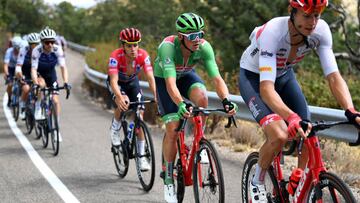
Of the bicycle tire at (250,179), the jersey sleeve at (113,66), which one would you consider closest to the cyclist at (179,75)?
the bicycle tire at (250,179)

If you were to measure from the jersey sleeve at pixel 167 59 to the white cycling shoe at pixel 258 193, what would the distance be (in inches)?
59.2

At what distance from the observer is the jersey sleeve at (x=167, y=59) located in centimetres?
559

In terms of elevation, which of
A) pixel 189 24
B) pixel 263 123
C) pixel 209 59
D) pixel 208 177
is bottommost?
pixel 208 177

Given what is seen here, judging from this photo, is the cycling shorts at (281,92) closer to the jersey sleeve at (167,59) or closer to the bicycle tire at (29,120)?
the jersey sleeve at (167,59)

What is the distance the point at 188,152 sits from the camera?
19.1ft

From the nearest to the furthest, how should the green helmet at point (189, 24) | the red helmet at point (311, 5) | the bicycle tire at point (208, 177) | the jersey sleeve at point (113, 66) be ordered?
the red helmet at point (311, 5)
the bicycle tire at point (208, 177)
the green helmet at point (189, 24)
the jersey sleeve at point (113, 66)

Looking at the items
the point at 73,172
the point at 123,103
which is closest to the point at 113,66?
the point at 123,103

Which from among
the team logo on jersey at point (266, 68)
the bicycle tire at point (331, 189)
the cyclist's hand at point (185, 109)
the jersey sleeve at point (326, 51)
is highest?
the jersey sleeve at point (326, 51)

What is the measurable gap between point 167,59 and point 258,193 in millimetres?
1760

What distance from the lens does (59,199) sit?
6.48 m

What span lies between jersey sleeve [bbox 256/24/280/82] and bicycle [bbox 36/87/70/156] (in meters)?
5.51

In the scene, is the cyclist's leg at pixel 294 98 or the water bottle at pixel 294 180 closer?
the water bottle at pixel 294 180

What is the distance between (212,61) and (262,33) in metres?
1.43

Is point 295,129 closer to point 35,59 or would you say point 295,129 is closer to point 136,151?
point 136,151
